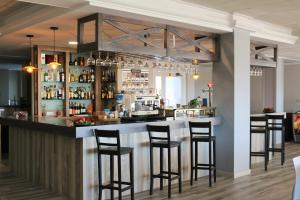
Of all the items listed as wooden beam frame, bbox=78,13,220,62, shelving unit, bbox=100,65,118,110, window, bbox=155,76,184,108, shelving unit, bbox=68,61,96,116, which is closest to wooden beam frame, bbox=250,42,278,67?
wooden beam frame, bbox=78,13,220,62

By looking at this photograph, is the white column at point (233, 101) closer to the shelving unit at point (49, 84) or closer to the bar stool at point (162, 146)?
the bar stool at point (162, 146)

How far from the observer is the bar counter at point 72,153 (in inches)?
184

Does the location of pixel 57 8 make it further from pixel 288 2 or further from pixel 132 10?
pixel 288 2

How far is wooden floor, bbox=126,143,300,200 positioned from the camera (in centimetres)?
498

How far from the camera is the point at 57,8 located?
4750mm

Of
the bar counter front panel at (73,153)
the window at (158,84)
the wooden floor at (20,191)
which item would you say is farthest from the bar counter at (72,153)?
the window at (158,84)

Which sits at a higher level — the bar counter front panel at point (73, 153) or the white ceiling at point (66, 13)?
the white ceiling at point (66, 13)

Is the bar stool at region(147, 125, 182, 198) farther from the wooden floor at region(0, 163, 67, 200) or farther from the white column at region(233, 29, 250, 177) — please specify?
the white column at region(233, 29, 250, 177)

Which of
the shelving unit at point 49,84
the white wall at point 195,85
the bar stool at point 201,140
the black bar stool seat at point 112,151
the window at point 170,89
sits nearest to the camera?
the black bar stool seat at point 112,151

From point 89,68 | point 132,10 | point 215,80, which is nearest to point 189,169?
point 215,80

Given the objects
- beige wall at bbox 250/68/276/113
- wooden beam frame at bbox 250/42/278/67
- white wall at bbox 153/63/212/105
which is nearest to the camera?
wooden beam frame at bbox 250/42/278/67

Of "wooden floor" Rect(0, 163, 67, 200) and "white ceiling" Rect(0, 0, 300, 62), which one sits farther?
"wooden floor" Rect(0, 163, 67, 200)

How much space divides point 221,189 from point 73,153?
2.31 meters

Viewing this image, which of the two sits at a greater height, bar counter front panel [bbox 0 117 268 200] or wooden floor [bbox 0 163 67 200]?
bar counter front panel [bbox 0 117 268 200]
